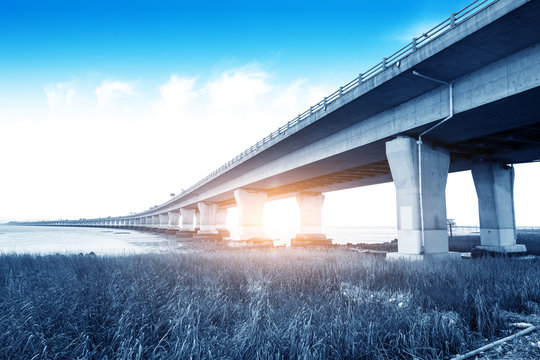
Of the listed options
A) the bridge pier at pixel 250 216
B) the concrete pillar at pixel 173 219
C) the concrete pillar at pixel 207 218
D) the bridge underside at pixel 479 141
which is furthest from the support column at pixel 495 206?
the concrete pillar at pixel 173 219

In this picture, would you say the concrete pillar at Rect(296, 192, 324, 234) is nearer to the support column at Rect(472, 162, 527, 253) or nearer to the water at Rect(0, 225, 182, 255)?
the water at Rect(0, 225, 182, 255)

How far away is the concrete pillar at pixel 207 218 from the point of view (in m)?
67.6

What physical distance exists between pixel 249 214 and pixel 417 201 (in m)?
29.4

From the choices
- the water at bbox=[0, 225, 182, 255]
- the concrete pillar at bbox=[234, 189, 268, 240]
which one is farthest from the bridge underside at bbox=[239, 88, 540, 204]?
the water at bbox=[0, 225, 182, 255]

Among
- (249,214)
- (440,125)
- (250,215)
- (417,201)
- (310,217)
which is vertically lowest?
(310,217)

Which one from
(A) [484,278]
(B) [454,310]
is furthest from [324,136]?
(B) [454,310]

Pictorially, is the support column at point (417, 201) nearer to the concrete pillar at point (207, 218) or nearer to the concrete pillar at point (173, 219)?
the concrete pillar at point (207, 218)

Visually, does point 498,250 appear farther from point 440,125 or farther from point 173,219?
point 173,219

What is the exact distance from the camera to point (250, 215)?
4503 cm

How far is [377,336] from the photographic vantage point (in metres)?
5.09

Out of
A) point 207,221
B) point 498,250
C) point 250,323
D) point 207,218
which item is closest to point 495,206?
point 498,250

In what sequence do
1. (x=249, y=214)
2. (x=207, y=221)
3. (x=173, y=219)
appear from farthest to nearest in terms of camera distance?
(x=173, y=219)
(x=207, y=221)
(x=249, y=214)

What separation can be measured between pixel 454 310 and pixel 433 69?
11.4m

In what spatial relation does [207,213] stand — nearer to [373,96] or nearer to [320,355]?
[373,96]
